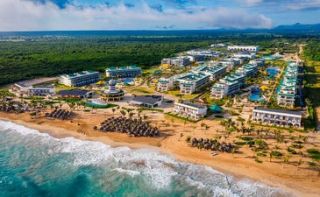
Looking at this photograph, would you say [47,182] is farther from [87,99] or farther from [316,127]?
[316,127]

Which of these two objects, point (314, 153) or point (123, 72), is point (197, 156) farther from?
point (123, 72)

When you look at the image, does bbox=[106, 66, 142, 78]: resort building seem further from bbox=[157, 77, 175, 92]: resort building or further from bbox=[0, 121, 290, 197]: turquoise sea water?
bbox=[0, 121, 290, 197]: turquoise sea water

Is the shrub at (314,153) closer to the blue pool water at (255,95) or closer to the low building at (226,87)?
the blue pool water at (255,95)

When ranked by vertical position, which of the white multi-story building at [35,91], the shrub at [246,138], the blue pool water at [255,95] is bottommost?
the shrub at [246,138]

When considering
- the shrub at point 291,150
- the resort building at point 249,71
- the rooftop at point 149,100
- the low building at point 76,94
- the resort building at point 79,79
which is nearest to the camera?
the shrub at point 291,150

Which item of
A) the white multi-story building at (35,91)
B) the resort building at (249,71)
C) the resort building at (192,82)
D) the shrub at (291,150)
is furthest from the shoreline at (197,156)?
the resort building at (249,71)

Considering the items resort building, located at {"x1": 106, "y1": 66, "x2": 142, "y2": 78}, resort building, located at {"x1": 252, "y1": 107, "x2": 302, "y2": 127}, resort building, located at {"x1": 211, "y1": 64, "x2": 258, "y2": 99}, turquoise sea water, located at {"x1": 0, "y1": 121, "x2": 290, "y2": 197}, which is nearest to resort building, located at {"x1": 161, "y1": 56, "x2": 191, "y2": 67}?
resort building, located at {"x1": 106, "y1": 66, "x2": 142, "y2": 78}

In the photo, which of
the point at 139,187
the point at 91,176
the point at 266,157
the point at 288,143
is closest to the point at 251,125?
the point at 288,143
